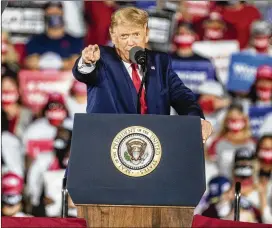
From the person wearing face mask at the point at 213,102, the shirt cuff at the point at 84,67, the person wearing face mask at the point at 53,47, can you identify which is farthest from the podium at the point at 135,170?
the person wearing face mask at the point at 53,47

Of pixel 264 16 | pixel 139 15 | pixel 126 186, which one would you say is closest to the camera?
pixel 126 186

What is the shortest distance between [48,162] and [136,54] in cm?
312

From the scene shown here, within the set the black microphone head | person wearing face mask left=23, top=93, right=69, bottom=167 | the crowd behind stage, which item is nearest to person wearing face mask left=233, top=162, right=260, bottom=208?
the crowd behind stage

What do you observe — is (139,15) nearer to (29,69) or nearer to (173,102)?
(173,102)

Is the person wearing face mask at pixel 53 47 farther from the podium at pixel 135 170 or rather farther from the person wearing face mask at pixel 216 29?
the podium at pixel 135 170

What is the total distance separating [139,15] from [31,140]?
2903mm

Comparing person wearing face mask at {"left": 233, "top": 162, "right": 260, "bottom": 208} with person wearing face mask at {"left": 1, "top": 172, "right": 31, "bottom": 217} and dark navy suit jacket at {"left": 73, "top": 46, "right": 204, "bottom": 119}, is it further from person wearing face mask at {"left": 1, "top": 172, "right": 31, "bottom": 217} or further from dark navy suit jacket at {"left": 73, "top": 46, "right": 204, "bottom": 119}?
dark navy suit jacket at {"left": 73, "top": 46, "right": 204, "bottom": 119}

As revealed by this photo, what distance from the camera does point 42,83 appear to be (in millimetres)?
6219

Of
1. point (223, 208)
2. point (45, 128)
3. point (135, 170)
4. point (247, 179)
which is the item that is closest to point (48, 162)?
point (45, 128)

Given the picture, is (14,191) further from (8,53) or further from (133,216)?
(133,216)

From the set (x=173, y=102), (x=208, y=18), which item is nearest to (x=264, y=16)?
(x=208, y=18)

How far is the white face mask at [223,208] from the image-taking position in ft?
20.5

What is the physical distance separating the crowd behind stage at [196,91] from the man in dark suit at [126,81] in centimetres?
253

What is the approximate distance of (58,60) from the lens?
→ 246 inches
